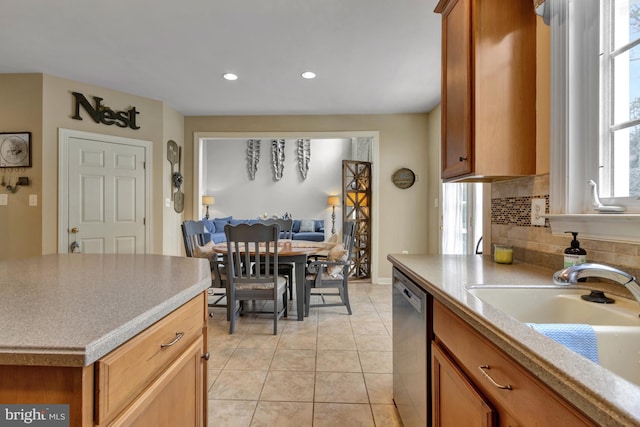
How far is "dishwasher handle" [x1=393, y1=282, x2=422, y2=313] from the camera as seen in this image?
1267 mm

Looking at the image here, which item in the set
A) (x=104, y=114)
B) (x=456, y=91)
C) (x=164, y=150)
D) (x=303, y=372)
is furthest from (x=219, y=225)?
(x=456, y=91)

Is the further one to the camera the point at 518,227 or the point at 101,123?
the point at 101,123

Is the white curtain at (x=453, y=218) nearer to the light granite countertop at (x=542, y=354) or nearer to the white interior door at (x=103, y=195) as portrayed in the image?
the light granite countertop at (x=542, y=354)

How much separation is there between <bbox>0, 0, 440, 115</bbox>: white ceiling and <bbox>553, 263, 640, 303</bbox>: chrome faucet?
2.13m

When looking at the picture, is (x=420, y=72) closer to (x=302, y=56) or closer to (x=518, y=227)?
(x=302, y=56)

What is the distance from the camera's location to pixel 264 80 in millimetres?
3475

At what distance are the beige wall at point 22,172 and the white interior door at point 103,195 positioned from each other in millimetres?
225

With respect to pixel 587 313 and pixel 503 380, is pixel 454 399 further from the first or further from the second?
pixel 587 313

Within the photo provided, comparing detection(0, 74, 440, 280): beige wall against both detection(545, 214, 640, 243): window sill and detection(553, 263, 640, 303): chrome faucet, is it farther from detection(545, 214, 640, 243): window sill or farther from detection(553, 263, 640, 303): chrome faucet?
detection(553, 263, 640, 303): chrome faucet

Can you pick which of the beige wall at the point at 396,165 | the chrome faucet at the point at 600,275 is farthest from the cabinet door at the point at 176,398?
the beige wall at the point at 396,165

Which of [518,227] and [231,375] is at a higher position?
[518,227]

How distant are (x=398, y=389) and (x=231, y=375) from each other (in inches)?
43.4

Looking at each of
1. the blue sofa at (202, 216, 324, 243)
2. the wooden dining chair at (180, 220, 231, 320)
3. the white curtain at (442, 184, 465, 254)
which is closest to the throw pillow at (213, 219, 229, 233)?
the blue sofa at (202, 216, 324, 243)

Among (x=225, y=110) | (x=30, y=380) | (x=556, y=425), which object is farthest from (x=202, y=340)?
(x=225, y=110)
